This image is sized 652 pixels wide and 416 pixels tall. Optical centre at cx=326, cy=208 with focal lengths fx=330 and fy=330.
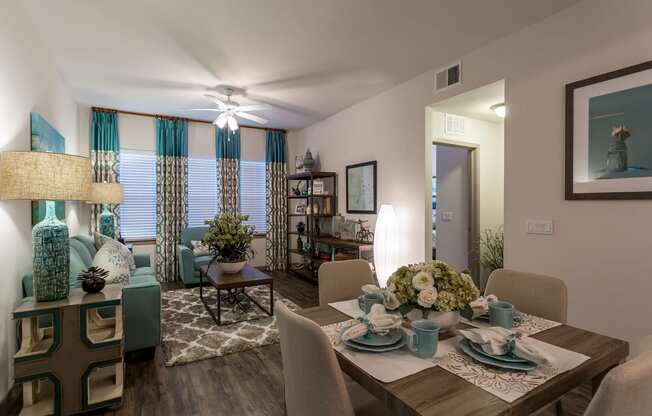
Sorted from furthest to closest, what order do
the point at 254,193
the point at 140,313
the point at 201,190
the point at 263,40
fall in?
the point at 254,193
the point at 201,190
the point at 263,40
the point at 140,313

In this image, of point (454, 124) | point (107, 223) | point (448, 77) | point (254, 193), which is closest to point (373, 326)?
point (448, 77)

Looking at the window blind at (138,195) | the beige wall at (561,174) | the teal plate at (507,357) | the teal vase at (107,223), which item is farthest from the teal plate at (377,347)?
the window blind at (138,195)

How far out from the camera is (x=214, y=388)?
233cm

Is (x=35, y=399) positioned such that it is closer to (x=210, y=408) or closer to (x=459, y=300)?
(x=210, y=408)

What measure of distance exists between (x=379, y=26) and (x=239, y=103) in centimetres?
255

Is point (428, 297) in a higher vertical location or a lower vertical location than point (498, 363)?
higher

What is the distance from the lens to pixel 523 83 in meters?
2.73

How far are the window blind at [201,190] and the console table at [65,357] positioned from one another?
3.67 meters

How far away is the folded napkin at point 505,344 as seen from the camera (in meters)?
1.09

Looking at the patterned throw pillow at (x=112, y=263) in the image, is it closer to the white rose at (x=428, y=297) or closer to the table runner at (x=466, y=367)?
the table runner at (x=466, y=367)

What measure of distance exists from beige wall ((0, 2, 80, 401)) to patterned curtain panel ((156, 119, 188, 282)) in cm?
244

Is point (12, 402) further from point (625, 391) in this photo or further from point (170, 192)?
point (170, 192)

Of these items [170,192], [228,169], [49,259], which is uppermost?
[228,169]

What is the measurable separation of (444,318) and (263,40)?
2.70 m
